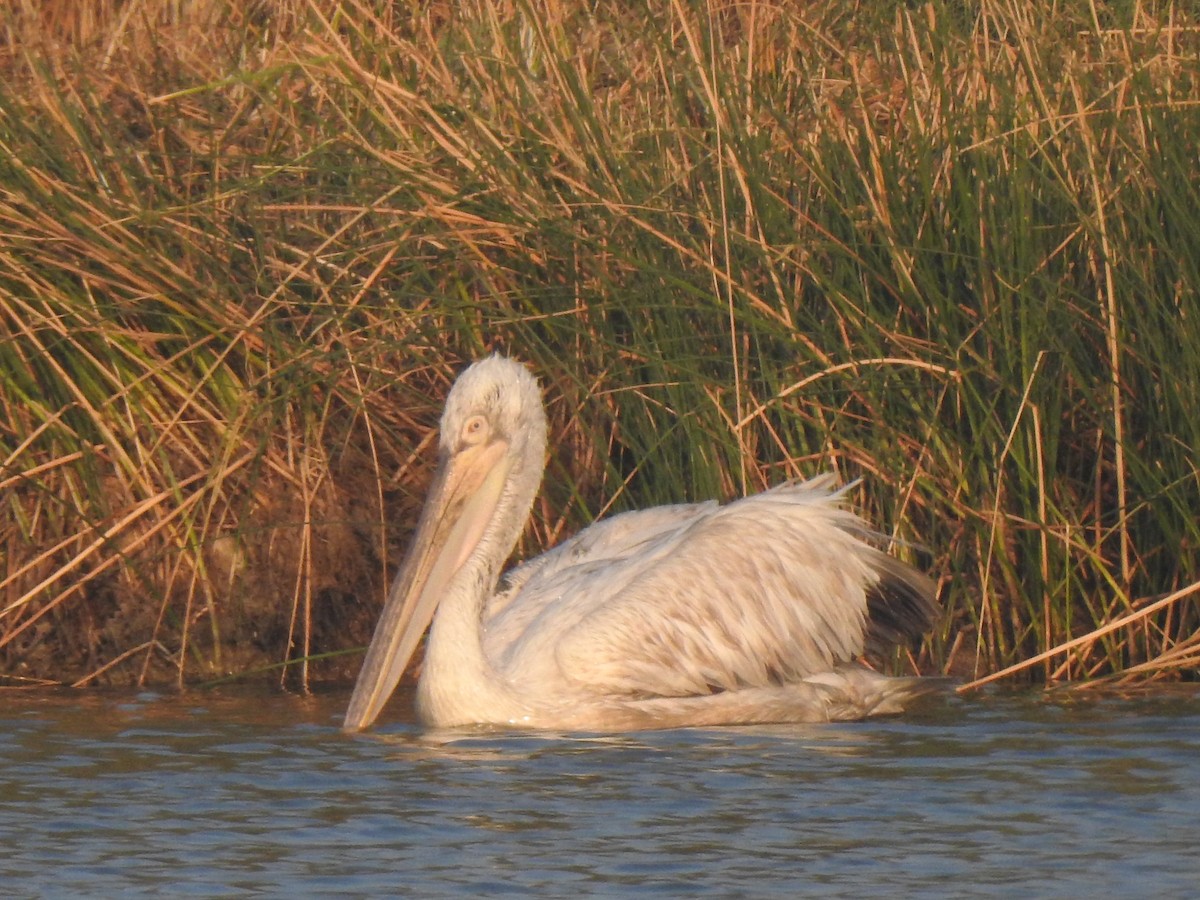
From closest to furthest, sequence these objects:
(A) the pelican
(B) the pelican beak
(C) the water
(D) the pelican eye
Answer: (C) the water, (A) the pelican, (B) the pelican beak, (D) the pelican eye

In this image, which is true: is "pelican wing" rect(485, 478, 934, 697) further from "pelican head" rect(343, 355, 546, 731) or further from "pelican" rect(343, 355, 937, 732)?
"pelican head" rect(343, 355, 546, 731)

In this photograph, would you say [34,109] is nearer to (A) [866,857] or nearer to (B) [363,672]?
(B) [363,672]

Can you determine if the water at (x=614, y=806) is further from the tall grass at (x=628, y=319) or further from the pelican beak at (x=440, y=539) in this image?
the tall grass at (x=628, y=319)

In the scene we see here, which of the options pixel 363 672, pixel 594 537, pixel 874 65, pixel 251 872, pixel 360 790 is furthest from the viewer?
pixel 874 65

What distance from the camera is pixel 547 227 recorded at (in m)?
6.84

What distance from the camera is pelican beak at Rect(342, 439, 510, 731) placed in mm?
6254

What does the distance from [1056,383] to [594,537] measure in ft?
4.43

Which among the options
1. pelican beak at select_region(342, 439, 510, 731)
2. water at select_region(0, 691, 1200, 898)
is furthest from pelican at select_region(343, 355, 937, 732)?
water at select_region(0, 691, 1200, 898)

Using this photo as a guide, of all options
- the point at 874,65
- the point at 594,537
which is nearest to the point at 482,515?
the point at 594,537

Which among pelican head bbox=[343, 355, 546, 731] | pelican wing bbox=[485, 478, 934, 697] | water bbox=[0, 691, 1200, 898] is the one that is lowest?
water bbox=[0, 691, 1200, 898]

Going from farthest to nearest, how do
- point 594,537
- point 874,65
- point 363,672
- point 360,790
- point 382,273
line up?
point 874,65
point 382,273
point 594,537
point 363,672
point 360,790

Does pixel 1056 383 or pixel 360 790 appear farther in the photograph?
pixel 1056 383

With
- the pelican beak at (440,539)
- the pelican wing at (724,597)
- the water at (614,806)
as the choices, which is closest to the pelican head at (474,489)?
the pelican beak at (440,539)

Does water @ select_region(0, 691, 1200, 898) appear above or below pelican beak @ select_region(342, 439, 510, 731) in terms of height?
below
